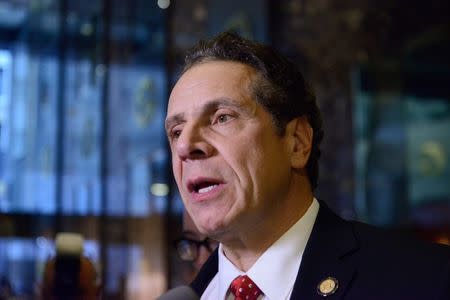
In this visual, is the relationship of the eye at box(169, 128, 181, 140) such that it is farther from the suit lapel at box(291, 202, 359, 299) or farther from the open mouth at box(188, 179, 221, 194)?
the suit lapel at box(291, 202, 359, 299)

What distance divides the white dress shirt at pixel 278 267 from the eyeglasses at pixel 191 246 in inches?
18.9

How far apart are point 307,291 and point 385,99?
18.0 ft

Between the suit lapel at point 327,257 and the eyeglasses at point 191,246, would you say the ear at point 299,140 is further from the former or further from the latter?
the eyeglasses at point 191,246

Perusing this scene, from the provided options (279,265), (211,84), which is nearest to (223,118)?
(211,84)

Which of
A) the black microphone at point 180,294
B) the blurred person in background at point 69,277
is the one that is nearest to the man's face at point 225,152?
the blurred person in background at point 69,277

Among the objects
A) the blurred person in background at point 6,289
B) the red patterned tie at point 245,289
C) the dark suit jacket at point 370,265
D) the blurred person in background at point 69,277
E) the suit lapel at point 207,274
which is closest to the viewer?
the blurred person in background at point 69,277

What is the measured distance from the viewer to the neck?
5.39ft

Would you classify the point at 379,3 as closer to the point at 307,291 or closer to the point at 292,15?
the point at 292,15

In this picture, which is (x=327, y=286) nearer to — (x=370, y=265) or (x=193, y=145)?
(x=370, y=265)

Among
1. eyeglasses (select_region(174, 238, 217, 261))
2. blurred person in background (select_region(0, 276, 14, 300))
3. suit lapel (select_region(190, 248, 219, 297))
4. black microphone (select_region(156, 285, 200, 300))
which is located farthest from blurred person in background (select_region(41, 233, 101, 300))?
blurred person in background (select_region(0, 276, 14, 300))

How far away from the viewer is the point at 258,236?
5.42 ft

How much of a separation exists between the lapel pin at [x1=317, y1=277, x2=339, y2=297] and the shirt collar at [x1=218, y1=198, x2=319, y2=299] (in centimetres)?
7

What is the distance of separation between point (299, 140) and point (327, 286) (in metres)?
0.34

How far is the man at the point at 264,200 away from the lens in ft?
5.15
